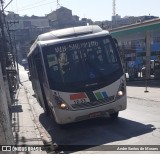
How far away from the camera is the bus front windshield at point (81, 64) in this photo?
443 inches

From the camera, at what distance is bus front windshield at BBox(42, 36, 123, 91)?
11.2 metres

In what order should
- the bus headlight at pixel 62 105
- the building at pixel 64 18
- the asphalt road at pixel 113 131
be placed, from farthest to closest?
the building at pixel 64 18 → the bus headlight at pixel 62 105 → the asphalt road at pixel 113 131

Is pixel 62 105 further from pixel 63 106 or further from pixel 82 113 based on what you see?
pixel 82 113

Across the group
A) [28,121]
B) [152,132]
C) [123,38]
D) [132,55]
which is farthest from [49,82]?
[123,38]

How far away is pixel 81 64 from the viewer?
1148 centimetres

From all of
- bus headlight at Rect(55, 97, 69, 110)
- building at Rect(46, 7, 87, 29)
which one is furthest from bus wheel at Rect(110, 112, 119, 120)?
building at Rect(46, 7, 87, 29)

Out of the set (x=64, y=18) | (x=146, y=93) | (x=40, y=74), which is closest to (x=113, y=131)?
(x=40, y=74)

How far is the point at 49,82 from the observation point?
11.2 meters

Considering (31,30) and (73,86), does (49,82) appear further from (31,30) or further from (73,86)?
(31,30)

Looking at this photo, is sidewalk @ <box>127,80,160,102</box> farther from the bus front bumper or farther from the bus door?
the bus front bumper

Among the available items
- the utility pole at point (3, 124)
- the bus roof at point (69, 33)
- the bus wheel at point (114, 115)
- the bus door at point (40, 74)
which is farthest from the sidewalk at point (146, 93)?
the utility pole at point (3, 124)

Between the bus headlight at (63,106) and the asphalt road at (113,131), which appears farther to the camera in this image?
the bus headlight at (63,106)

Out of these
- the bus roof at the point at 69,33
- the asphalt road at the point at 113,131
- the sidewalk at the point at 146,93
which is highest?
the bus roof at the point at 69,33

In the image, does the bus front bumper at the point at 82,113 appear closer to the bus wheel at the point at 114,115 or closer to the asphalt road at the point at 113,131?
the asphalt road at the point at 113,131
